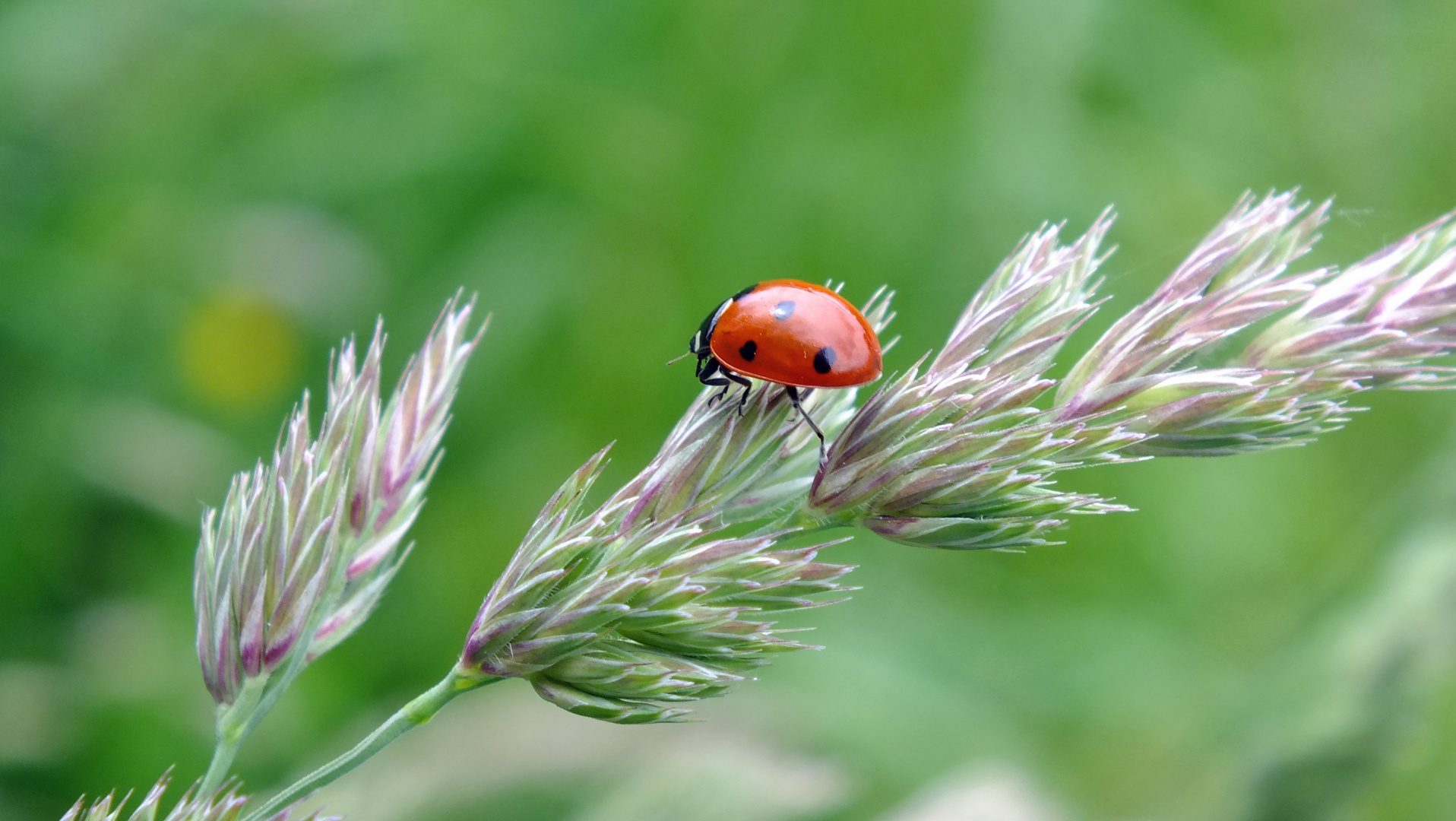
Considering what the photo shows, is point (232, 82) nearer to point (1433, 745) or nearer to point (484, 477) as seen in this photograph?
point (484, 477)

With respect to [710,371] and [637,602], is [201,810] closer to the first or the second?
[637,602]

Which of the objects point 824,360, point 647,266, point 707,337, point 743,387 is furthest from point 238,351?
point 824,360

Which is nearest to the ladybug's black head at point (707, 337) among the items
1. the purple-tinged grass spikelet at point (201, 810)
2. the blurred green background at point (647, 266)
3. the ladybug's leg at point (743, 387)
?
the ladybug's leg at point (743, 387)

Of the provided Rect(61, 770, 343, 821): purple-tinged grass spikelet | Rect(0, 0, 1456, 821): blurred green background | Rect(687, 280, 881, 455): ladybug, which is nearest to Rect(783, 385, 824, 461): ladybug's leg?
Rect(687, 280, 881, 455): ladybug

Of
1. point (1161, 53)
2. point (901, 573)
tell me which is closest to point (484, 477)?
point (901, 573)

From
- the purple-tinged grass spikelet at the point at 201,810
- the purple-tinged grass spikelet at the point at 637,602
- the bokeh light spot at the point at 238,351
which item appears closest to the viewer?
the purple-tinged grass spikelet at the point at 201,810

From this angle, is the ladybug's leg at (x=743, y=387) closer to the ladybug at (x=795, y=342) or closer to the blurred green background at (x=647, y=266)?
the ladybug at (x=795, y=342)

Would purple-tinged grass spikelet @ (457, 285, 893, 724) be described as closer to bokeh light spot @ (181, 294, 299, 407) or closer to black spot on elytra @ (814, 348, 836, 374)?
black spot on elytra @ (814, 348, 836, 374)
